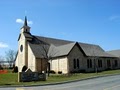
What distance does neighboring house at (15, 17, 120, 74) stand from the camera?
51.3 metres

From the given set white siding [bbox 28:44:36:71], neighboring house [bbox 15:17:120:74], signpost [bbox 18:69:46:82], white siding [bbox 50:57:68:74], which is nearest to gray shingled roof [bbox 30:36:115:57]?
neighboring house [bbox 15:17:120:74]

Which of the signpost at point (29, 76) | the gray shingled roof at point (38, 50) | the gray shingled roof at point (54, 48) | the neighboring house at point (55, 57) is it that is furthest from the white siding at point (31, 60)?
the signpost at point (29, 76)

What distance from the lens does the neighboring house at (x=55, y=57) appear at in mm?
51312

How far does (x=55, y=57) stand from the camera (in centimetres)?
5322

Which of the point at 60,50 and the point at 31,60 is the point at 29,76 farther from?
the point at 31,60

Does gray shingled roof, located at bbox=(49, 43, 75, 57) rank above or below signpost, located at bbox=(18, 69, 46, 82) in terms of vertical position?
above

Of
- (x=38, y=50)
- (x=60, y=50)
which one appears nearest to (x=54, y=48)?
(x=60, y=50)

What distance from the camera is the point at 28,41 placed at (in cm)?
5819

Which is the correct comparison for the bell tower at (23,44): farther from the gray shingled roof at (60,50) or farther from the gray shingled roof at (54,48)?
the gray shingled roof at (60,50)

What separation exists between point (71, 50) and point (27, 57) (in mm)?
13601

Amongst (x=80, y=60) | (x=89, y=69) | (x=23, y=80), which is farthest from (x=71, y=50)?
(x=23, y=80)

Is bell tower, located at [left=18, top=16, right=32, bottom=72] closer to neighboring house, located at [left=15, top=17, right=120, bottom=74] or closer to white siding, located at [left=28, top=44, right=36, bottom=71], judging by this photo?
neighboring house, located at [left=15, top=17, right=120, bottom=74]

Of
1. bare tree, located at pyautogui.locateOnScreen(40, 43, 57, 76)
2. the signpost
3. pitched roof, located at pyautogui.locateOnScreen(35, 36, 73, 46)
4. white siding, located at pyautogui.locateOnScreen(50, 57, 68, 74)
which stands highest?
pitched roof, located at pyautogui.locateOnScreen(35, 36, 73, 46)

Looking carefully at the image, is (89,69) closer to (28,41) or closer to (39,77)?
(28,41)
